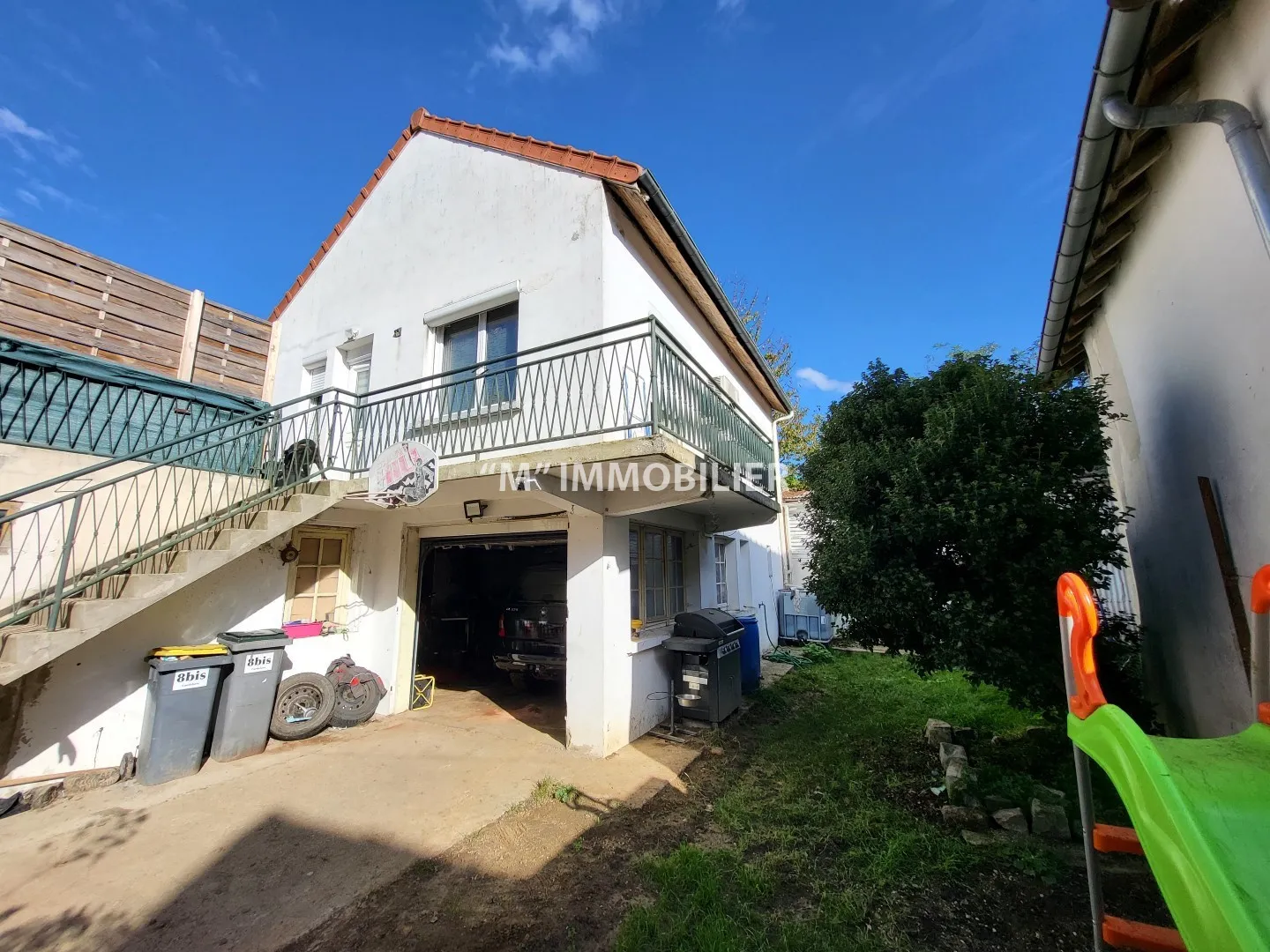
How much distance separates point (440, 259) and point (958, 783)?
329 inches

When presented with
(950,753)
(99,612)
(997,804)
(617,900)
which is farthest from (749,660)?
(99,612)

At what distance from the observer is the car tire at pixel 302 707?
18.9 ft

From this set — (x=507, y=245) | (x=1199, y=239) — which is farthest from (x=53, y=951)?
(x=1199, y=239)

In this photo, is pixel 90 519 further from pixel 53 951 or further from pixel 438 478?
pixel 53 951

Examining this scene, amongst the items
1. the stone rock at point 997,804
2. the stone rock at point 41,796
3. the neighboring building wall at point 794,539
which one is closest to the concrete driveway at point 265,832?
the stone rock at point 41,796

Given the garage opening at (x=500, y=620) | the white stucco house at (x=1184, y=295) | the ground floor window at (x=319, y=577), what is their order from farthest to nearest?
the garage opening at (x=500, y=620) < the ground floor window at (x=319, y=577) < the white stucco house at (x=1184, y=295)

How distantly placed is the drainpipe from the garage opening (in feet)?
19.2

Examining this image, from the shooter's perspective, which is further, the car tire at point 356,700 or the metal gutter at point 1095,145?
the car tire at point 356,700

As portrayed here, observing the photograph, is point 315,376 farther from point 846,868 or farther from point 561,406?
point 846,868

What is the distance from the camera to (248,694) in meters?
5.38

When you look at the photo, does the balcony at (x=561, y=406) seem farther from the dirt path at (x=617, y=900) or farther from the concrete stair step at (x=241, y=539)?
the dirt path at (x=617, y=900)

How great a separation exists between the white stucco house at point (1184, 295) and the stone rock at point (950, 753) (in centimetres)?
168

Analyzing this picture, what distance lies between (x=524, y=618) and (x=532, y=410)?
3.69m

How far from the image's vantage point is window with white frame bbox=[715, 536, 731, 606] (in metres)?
9.46
